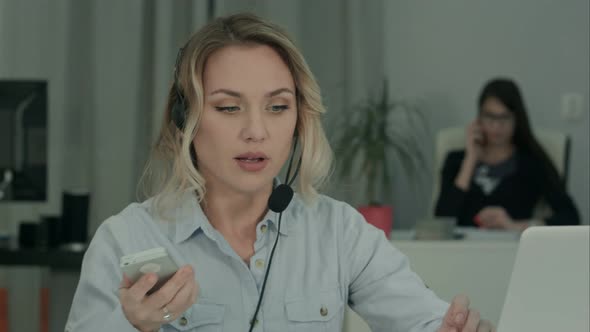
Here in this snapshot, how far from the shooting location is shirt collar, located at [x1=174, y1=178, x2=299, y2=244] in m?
1.46

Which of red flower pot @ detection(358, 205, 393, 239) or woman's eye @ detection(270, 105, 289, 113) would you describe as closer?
woman's eye @ detection(270, 105, 289, 113)

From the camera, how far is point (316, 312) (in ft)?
4.79

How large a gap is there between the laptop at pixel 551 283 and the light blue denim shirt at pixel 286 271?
0.52 m

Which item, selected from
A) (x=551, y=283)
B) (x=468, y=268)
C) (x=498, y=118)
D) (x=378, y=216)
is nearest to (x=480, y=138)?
(x=498, y=118)

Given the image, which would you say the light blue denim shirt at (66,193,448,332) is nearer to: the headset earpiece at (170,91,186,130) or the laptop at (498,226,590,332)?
the headset earpiece at (170,91,186,130)

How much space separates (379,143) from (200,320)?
105 inches

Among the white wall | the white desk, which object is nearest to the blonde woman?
the white desk

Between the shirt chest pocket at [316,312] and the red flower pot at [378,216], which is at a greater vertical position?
the shirt chest pocket at [316,312]

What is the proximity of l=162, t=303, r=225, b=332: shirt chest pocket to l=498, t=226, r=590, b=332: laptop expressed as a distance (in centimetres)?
61

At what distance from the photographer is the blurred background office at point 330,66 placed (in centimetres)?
398

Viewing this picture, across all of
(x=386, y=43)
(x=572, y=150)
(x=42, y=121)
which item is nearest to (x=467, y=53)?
(x=386, y=43)

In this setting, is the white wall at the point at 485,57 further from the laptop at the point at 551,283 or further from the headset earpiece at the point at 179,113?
the laptop at the point at 551,283

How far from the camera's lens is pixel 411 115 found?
14.7 feet

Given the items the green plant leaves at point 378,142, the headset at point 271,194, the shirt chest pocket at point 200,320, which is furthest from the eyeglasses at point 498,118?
the shirt chest pocket at point 200,320
